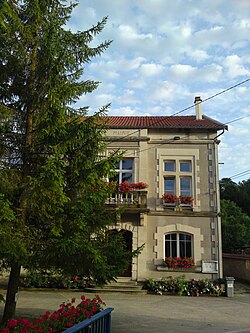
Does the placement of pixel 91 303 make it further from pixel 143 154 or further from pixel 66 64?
pixel 143 154

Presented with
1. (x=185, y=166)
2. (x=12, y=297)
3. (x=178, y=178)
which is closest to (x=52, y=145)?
(x=12, y=297)

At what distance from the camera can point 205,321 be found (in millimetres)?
8844

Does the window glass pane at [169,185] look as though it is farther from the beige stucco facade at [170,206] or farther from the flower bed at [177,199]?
the flower bed at [177,199]

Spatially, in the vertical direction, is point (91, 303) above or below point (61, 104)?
below

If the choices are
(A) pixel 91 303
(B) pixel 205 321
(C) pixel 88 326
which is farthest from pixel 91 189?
(B) pixel 205 321

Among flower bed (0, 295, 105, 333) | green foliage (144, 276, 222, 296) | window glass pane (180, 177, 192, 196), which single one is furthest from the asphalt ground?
window glass pane (180, 177, 192, 196)

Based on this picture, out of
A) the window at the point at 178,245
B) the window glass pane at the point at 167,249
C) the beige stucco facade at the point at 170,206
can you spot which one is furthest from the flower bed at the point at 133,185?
the window glass pane at the point at 167,249

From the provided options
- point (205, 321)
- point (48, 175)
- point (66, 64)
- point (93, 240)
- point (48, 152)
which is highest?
point (66, 64)

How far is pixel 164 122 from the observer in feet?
55.9

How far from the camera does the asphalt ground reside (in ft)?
26.3

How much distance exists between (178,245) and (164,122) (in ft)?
19.9

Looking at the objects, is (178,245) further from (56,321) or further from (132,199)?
(56,321)

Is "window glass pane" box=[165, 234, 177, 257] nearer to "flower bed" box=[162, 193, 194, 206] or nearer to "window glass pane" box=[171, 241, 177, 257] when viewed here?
"window glass pane" box=[171, 241, 177, 257]

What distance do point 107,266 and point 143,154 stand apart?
9.73 meters
